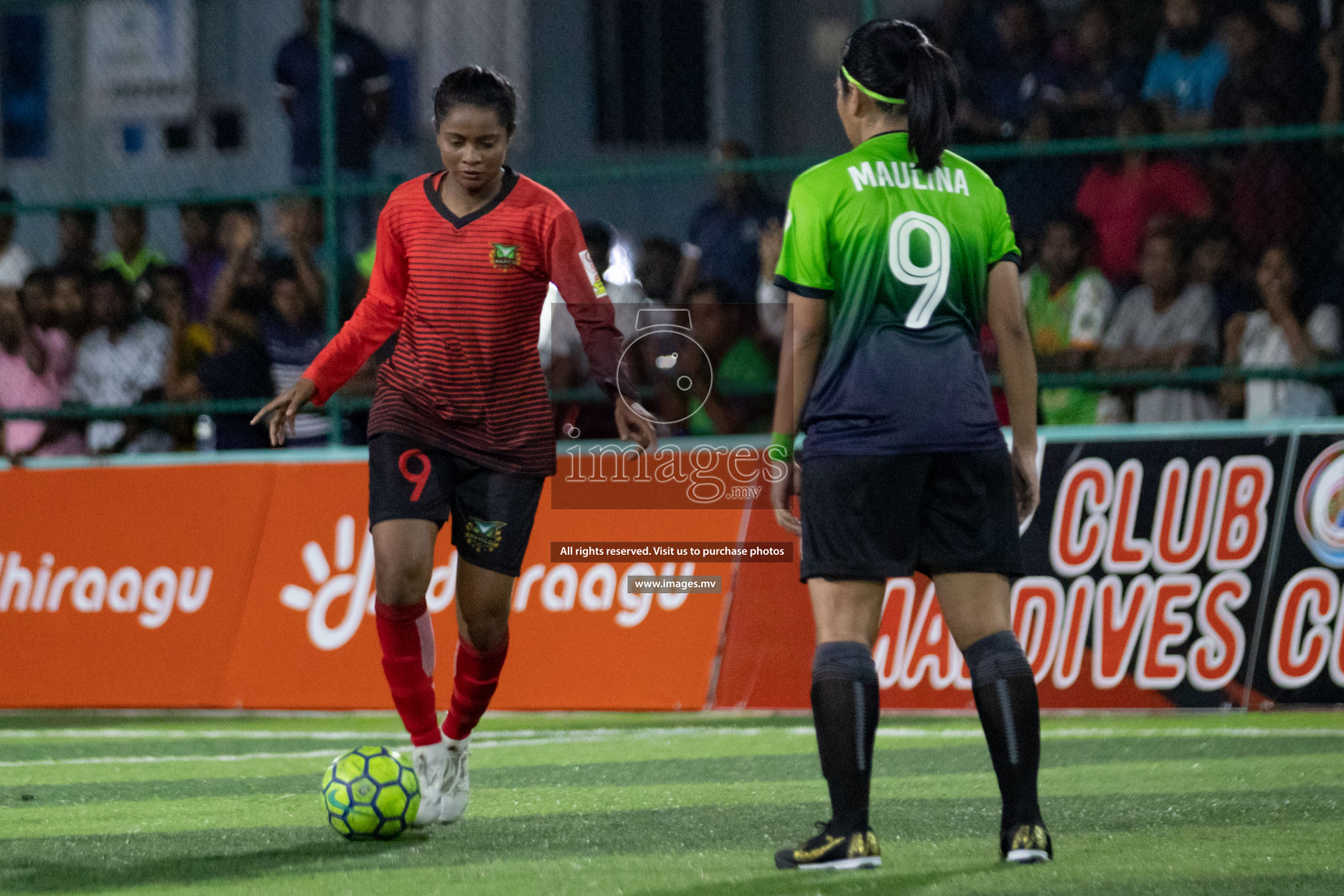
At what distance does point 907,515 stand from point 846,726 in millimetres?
538

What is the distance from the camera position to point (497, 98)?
5.45 metres

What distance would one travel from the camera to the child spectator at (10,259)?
11562 mm

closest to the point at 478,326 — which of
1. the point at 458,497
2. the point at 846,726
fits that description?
the point at 458,497

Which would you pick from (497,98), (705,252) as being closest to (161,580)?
(705,252)

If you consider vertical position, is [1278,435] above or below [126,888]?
above

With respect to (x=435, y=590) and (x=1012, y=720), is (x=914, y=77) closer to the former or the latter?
(x=1012, y=720)

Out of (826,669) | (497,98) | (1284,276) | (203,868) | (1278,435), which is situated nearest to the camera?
(826,669)

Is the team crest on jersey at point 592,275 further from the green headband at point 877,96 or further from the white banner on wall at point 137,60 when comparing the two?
the white banner on wall at point 137,60

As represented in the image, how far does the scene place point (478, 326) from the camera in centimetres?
555

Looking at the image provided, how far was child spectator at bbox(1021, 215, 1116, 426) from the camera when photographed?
9.21 metres

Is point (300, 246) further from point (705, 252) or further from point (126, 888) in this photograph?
point (126, 888)

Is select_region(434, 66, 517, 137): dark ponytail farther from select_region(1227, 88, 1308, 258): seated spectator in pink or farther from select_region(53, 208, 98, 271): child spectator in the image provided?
select_region(53, 208, 98, 271): child spectator

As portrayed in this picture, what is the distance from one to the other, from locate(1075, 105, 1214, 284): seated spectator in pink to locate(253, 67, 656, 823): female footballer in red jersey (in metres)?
4.83

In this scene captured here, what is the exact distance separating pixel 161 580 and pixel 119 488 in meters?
0.60
